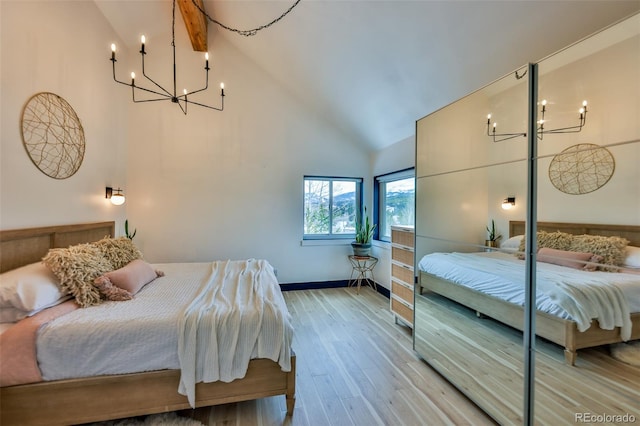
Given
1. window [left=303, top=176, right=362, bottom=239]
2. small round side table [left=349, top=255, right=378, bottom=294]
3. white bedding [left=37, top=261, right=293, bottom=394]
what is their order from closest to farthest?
1. white bedding [left=37, top=261, right=293, bottom=394]
2. small round side table [left=349, top=255, right=378, bottom=294]
3. window [left=303, top=176, right=362, bottom=239]

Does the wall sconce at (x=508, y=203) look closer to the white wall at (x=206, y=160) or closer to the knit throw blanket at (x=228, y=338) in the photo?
the knit throw blanket at (x=228, y=338)

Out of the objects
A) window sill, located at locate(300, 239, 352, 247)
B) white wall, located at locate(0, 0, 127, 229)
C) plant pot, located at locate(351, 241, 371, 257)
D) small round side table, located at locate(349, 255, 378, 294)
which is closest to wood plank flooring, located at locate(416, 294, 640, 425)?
plant pot, located at locate(351, 241, 371, 257)

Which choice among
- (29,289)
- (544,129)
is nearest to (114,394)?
(29,289)

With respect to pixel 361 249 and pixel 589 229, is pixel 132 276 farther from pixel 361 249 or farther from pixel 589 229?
pixel 589 229

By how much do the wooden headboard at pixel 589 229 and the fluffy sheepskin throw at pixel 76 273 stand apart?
2.90m

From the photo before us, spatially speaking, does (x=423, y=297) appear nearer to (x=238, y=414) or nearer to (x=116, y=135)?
(x=238, y=414)

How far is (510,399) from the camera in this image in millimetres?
1786

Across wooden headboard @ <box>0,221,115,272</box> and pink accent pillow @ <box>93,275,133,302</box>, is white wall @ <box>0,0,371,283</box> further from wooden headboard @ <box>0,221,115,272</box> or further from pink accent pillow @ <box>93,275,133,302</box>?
pink accent pillow @ <box>93,275,133,302</box>

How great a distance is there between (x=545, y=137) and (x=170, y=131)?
4236 mm

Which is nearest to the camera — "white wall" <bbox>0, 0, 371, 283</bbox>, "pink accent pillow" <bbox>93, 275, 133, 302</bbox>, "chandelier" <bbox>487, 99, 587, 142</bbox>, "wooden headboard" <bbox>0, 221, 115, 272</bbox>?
"chandelier" <bbox>487, 99, 587, 142</bbox>

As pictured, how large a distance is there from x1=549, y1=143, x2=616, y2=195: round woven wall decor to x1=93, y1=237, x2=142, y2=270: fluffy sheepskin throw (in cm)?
331

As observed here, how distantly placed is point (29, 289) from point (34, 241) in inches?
27.5

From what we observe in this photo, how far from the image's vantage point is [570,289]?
1530 millimetres

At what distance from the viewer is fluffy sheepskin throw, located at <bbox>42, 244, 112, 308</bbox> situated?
72.7 inches
